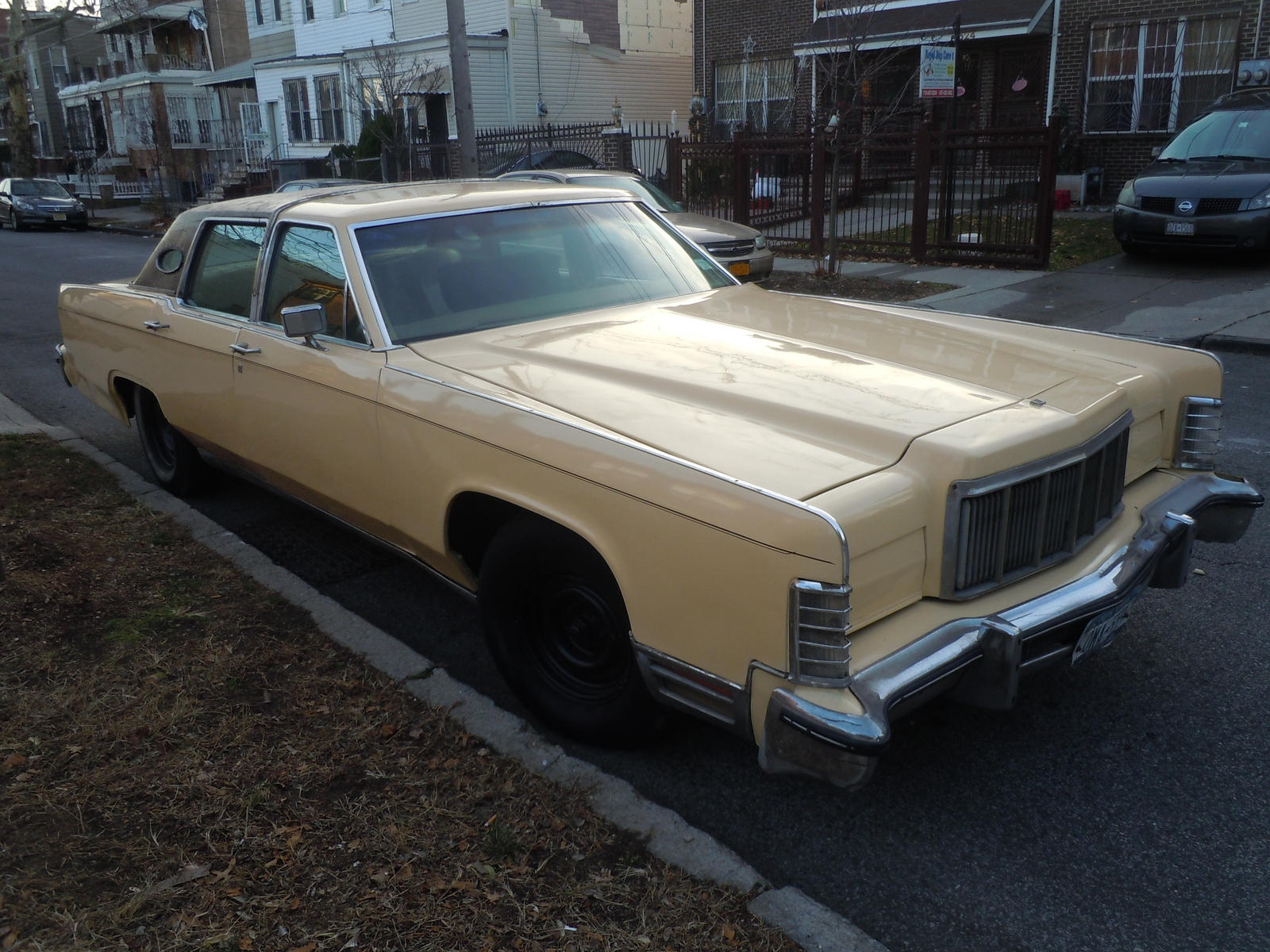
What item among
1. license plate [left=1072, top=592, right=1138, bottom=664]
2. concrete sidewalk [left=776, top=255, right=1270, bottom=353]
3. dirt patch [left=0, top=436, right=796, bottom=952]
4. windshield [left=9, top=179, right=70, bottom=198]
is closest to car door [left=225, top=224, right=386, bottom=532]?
dirt patch [left=0, top=436, right=796, bottom=952]

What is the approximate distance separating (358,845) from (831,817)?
135 cm

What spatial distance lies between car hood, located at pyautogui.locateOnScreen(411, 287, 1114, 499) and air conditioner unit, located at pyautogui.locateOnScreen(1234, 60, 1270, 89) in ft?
52.6

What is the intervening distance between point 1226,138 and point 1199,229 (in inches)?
76.7

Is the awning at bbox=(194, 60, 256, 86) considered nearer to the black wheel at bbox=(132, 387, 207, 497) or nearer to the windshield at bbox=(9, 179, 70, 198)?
the windshield at bbox=(9, 179, 70, 198)

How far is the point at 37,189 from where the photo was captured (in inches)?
1133

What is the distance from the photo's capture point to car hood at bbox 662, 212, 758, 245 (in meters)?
11.7

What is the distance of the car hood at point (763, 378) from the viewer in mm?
2824

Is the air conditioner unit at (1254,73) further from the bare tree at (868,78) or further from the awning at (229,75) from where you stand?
the awning at (229,75)

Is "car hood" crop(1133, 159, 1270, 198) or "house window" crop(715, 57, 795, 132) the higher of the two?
"house window" crop(715, 57, 795, 132)

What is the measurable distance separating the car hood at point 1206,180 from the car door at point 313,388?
10.9m

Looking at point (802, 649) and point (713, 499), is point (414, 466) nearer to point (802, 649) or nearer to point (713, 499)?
point (713, 499)

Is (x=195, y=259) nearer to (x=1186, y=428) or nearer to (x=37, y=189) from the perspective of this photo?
(x=1186, y=428)

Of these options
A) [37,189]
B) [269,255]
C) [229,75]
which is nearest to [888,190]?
[269,255]

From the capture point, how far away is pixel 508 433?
10.4ft
